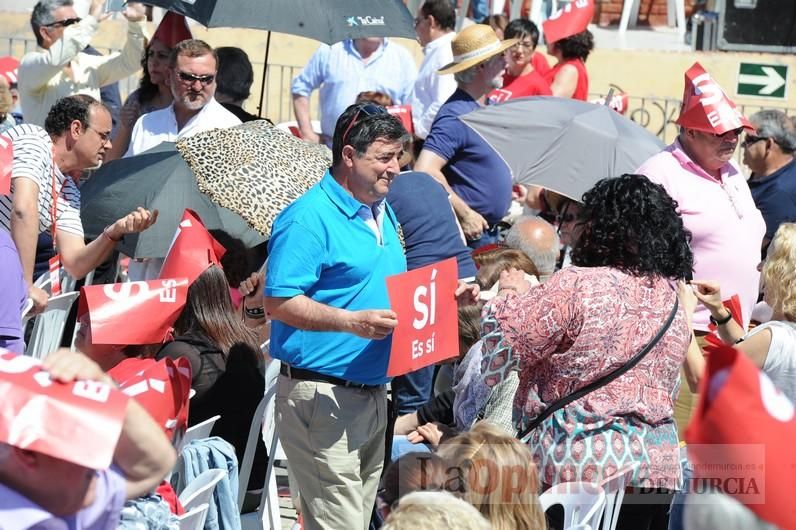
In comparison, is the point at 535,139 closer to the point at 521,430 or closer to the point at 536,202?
the point at 536,202

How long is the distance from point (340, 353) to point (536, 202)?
455 centimetres

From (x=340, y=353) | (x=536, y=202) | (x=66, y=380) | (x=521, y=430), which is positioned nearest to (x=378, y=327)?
(x=340, y=353)

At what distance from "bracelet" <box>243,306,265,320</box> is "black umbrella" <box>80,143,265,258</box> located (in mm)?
297

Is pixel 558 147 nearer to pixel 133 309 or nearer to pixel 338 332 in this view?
pixel 338 332

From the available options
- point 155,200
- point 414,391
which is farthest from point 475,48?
point 155,200

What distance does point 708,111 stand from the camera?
5691 millimetres

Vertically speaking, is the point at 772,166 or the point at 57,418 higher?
the point at 57,418

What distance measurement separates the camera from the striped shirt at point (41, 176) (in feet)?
17.4

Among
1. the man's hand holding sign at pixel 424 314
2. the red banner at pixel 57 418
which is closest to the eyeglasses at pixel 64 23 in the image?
the man's hand holding sign at pixel 424 314

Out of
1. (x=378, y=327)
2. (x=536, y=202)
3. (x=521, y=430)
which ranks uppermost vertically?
(x=378, y=327)

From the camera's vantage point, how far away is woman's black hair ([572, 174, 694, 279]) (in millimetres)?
4145

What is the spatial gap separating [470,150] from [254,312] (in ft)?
6.17

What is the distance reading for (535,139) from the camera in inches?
269

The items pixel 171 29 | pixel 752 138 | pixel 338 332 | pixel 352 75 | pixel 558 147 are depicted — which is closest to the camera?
pixel 338 332
